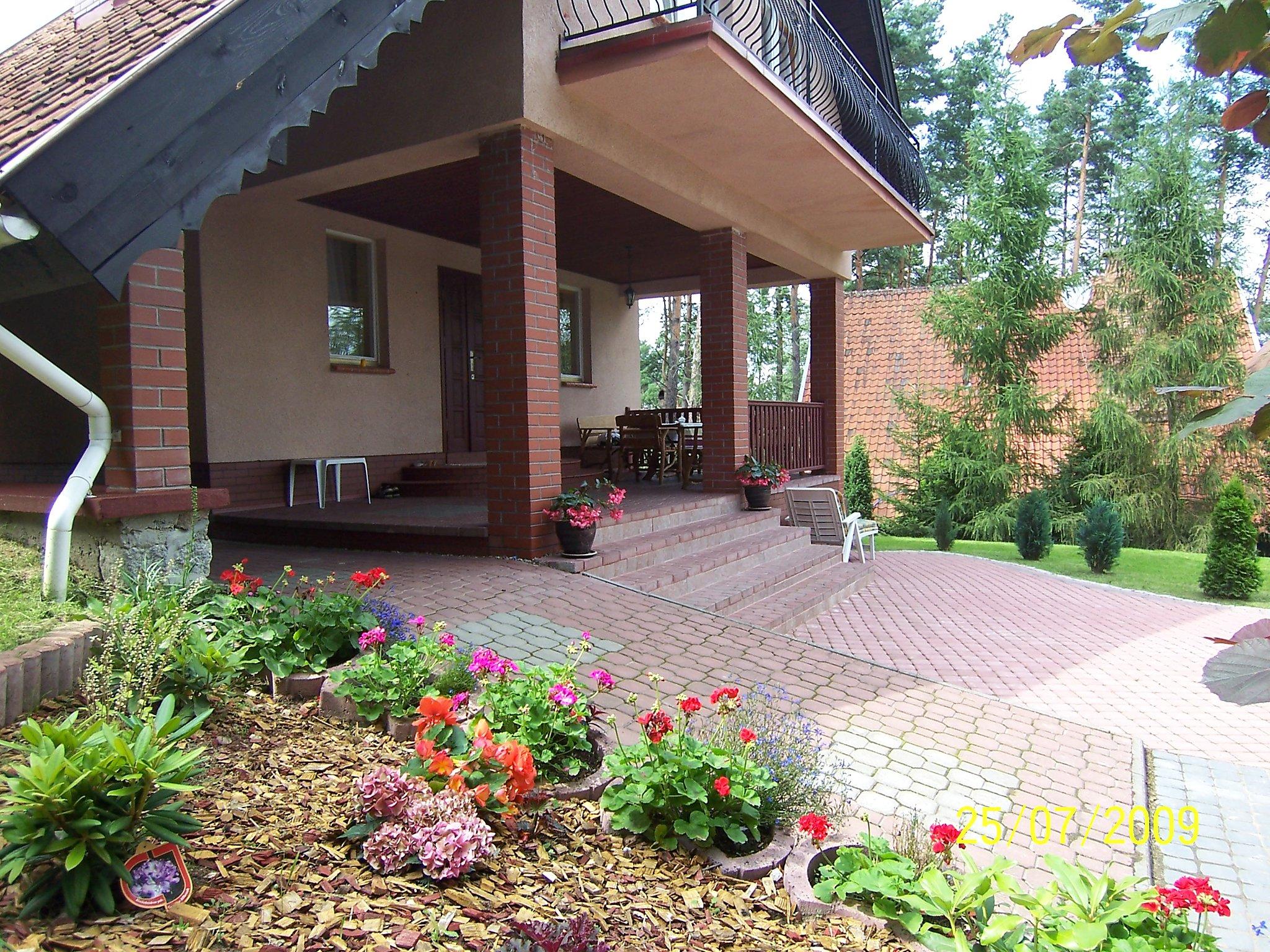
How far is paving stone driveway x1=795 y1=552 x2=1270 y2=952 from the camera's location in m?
3.46

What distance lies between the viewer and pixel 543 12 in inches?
228

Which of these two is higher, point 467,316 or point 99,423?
point 467,316

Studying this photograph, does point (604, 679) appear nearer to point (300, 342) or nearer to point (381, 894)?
point (381, 894)

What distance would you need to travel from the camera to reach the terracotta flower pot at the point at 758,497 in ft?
29.8

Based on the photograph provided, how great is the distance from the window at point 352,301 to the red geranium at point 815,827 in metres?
7.76

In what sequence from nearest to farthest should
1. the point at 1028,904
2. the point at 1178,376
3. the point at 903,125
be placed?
the point at 1028,904
the point at 903,125
the point at 1178,376

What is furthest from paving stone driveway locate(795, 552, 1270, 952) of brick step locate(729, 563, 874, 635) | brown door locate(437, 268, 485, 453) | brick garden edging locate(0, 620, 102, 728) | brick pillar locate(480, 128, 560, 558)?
brown door locate(437, 268, 485, 453)

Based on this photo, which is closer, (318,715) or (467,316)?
(318,715)

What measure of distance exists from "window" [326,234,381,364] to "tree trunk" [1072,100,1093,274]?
75.0 ft

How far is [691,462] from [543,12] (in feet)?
19.8

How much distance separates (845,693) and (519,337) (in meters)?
3.33

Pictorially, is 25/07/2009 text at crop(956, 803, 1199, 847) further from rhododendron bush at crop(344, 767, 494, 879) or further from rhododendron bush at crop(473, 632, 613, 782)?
rhododendron bush at crop(344, 767, 494, 879)

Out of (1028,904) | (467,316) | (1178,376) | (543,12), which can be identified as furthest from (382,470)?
(1178,376)

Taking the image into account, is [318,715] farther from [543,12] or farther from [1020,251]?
[1020,251]
